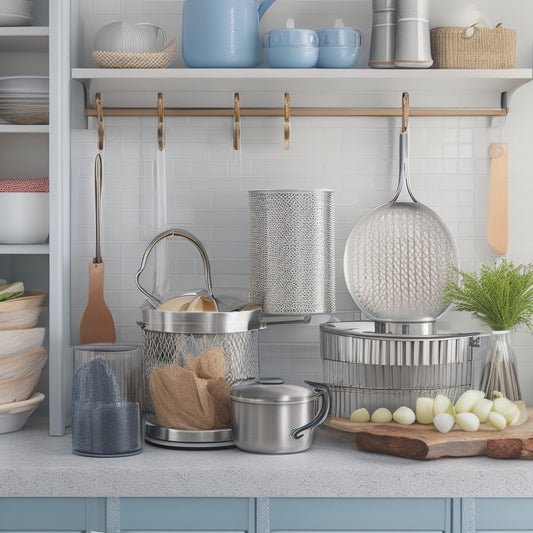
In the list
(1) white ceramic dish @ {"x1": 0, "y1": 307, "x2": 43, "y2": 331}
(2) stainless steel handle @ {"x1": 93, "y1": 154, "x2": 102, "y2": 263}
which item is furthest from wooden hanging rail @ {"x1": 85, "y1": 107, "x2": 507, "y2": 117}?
(1) white ceramic dish @ {"x1": 0, "y1": 307, "x2": 43, "y2": 331}

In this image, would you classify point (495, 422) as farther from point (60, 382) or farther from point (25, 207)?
point (25, 207)

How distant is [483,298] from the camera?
2.05m

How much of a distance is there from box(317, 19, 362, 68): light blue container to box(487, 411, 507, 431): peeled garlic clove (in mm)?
944

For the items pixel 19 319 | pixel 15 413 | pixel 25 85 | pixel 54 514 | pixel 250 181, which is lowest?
pixel 54 514

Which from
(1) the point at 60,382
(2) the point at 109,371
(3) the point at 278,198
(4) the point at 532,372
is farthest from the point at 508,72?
(1) the point at 60,382

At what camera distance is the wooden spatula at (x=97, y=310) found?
2.23 m

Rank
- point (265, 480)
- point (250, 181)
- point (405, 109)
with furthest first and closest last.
A: 1. point (250, 181)
2. point (405, 109)
3. point (265, 480)

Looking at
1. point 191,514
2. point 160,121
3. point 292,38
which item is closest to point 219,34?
point 292,38

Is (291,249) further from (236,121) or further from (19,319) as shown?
(19,319)

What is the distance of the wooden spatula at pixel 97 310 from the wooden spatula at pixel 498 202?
109cm

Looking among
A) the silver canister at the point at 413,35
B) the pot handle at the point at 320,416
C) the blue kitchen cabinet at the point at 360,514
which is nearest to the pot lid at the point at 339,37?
the silver canister at the point at 413,35

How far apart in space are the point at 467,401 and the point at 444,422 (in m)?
0.09

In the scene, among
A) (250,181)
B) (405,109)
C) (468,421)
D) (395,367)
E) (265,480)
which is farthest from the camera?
(250,181)

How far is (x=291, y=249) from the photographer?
6.81ft
